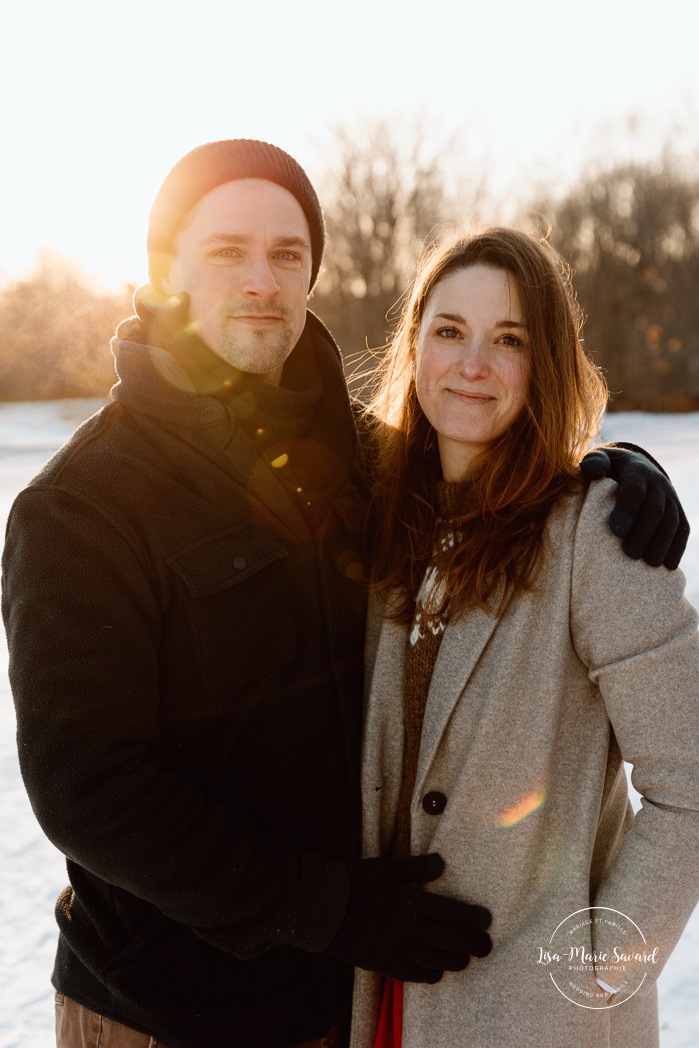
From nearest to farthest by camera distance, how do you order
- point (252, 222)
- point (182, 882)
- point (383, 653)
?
point (182, 882) → point (383, 653) → point (252, 222)

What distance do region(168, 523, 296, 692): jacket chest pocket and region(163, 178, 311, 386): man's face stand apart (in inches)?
20.1

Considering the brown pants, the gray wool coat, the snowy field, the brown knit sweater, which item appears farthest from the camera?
the snowy field

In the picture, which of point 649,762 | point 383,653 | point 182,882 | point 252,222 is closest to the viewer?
point 182,882

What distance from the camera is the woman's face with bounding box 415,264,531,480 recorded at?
1.94 metres

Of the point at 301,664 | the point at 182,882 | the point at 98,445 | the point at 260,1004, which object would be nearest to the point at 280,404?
the point at 98,445

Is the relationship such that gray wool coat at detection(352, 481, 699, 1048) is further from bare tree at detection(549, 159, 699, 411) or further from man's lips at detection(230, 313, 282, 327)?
bare tree at detection(549, 159, 699, 411)

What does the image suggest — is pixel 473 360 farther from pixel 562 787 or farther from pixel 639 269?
pixel 639 269

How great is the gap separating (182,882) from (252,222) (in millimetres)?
1509

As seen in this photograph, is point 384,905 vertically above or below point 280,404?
below

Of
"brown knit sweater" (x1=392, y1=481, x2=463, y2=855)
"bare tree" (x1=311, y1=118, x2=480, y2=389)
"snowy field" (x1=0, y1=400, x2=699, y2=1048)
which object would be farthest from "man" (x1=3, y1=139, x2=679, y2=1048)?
"bare tree" (x1=311, y1=118, x2=480, y2=389)

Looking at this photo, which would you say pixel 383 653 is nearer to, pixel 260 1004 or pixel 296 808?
pixel 296 808

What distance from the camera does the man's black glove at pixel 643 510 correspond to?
1.64 m

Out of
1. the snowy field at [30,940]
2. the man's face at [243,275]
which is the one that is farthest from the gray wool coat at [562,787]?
the snowy field at [30,940]

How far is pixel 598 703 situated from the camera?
174cm
